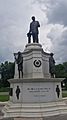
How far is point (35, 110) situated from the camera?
1478cm

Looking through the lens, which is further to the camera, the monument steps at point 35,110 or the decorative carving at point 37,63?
the decorative carving at point 37,63

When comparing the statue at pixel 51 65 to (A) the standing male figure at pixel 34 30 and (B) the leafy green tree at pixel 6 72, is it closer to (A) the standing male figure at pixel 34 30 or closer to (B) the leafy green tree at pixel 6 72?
(A) the standing male figure at pixel 34 30

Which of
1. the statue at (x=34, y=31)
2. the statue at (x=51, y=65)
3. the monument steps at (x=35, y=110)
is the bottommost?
the monument steps at (x=35, y=110)

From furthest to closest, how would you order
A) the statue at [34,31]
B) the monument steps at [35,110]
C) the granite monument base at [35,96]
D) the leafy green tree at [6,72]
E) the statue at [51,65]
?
the leafy green tree at [6,72], the statue at [34,31], the statue at [51,65], the granite monument base at [35,96], the monument steps at [35,110]

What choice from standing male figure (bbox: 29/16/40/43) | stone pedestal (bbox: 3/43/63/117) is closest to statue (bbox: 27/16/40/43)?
standing male figure (bbox: 29/16/40/43)

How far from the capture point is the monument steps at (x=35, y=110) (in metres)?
14.5

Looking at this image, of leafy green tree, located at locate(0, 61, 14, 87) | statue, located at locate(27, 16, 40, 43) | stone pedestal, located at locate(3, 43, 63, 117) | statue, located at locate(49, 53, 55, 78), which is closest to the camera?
stone pedestal, located at locate(3, 43, 63, 117)

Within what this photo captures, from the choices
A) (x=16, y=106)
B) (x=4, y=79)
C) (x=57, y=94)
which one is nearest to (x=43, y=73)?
(x=57, y=94)

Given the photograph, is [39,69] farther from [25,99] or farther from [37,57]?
[25,99]

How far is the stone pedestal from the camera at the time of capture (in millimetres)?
14891

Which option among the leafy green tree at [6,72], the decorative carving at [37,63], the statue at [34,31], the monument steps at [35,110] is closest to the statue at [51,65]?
the decorative carving at [37,63]

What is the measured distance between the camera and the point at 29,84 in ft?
52.2

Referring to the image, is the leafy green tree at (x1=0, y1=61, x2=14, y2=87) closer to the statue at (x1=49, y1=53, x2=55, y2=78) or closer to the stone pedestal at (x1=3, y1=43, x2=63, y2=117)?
the statue at (x1=49, y1=53, x2=55, y2=78)

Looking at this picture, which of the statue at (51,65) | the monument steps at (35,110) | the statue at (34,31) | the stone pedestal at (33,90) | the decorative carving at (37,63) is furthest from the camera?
the statue at (34,31)
